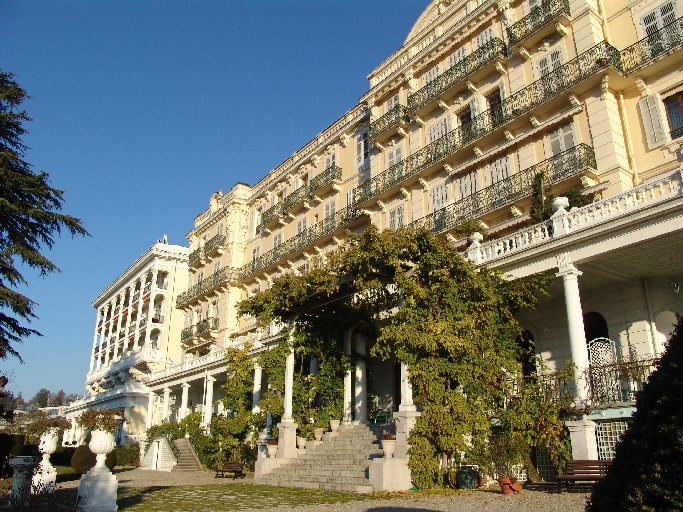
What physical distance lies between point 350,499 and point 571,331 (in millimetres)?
6304

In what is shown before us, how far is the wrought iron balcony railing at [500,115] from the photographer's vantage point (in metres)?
18.7

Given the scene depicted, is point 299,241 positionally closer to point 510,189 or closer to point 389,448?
point 510,189

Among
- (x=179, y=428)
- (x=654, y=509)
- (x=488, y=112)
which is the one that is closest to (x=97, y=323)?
(x=179, y=428)

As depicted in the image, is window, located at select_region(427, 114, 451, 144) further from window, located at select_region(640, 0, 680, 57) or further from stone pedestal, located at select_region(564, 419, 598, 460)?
stone pedestal, located at select_region(564, 419, 598, 460)

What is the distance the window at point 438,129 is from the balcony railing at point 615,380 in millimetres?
13492

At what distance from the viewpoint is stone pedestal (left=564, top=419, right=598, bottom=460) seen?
39.3ft

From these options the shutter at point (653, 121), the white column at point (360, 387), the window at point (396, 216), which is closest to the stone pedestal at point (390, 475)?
the white column at point (360, 387)

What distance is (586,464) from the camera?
11305mm

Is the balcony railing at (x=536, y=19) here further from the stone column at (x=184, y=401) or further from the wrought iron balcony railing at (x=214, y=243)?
the stone column at (x=184, y=401)

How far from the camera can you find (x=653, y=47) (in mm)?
18094

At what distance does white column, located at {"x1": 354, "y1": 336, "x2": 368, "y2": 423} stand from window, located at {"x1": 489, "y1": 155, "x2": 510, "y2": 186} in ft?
25.0

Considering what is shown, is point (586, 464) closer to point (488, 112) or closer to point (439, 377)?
point (439, 377)

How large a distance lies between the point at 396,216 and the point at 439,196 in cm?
258

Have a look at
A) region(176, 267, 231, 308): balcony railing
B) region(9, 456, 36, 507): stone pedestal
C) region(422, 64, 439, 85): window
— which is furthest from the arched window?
region(176, 267, 231, 308): balcony railing
